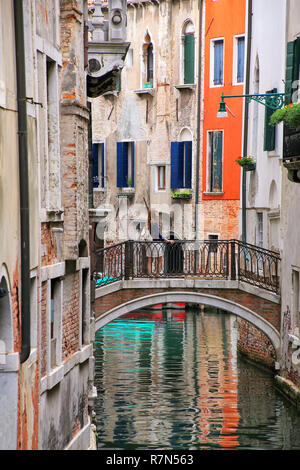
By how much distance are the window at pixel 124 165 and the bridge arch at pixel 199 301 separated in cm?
1359

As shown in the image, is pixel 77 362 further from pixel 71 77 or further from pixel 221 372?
pixel 221 372

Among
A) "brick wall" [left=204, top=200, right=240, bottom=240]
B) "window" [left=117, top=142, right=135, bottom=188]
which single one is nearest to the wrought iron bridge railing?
"brick wall" [left=204, top=200, right=240, bottom=240]

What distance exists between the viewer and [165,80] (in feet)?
108

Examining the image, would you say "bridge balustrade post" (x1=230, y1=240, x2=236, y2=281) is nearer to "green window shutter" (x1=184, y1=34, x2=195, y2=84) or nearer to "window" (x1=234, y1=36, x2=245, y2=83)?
"window" (x1=234, y1=36, x2=245, y2=83)

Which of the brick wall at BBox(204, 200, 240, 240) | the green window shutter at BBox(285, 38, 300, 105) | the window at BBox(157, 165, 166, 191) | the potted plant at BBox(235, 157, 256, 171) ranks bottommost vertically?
the brick wall at BBox(204, 200, 240, 240)

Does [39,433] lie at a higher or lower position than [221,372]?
higher

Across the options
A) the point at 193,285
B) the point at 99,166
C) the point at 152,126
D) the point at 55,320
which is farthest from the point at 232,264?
the point at 99,166

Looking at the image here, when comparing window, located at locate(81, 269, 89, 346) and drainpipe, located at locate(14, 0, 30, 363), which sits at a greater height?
drainpipe, located at locate(14, 0, 30, 363)

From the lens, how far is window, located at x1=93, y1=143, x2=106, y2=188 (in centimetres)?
3588

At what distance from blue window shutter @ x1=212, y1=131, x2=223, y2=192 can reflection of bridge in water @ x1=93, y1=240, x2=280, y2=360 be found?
30.1 feet

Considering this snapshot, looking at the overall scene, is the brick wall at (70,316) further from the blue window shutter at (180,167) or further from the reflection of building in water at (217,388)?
the blue window shutter at (180,167)

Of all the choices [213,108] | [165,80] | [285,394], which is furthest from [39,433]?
[165,80]

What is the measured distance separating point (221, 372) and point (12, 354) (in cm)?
1378

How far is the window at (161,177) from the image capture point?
33.6 m
